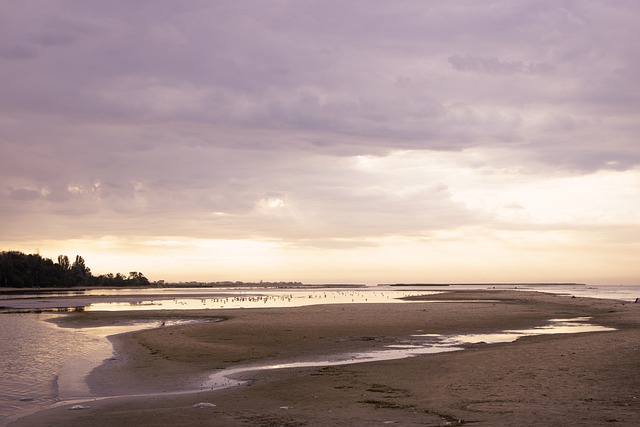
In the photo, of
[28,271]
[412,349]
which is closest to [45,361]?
[412,349]

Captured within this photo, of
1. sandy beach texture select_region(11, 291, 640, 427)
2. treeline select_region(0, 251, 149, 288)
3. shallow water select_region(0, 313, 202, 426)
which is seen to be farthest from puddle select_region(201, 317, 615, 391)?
treeline select_region(0, 251, 149, 288)

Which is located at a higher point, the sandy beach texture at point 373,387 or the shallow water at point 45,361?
the sandy beach texture at point 373,387

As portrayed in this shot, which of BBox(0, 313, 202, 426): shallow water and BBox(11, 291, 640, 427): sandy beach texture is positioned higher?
BBox(11, 291, 640, 427): sandy beach texture

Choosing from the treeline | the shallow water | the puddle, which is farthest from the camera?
the treeline

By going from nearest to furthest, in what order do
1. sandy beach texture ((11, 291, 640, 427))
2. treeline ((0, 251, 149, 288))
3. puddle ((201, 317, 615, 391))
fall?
sandy beach texture ((11, 291, 640, 427)), puddle ((201, 317, 615, 391)), treeline ((0, 251, 149, 288))

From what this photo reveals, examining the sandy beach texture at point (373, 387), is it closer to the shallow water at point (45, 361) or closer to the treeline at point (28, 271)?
the shallow water at point (45, 361)

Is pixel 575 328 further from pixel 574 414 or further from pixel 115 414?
pixel 115 414

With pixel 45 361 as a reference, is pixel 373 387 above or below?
above

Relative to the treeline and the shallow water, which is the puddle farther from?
the treeline

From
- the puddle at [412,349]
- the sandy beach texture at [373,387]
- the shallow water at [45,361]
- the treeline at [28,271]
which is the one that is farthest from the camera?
the treeline at [28,271]

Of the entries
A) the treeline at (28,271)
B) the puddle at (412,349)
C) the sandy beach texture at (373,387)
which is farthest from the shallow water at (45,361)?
the treeline at (28,271)

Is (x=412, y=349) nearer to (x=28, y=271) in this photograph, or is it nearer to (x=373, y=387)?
(x=373, y=387)

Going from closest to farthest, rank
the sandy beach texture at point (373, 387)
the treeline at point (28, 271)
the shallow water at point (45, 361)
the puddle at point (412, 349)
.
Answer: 1. the sandy beach texture at point (373, 387)
2. the shallow water at point (45, 361)
3. the puddle at point (412, 349)
4. the treeline at point (28, 271)

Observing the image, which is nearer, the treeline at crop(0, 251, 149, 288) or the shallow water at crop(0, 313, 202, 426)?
the shallow water at crop(0, 313, 202, 426)
